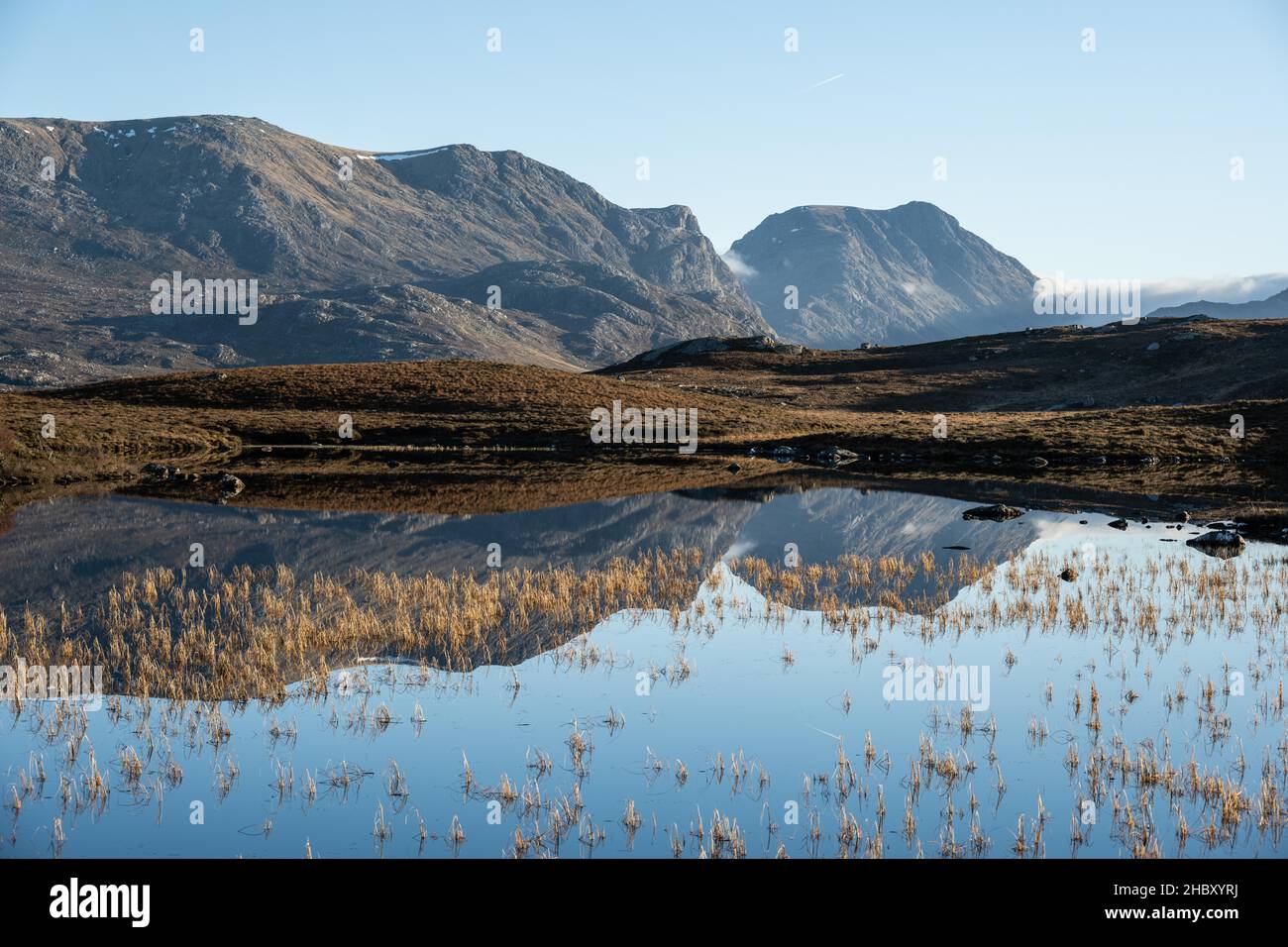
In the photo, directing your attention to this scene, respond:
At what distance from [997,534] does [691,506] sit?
47.2 ft

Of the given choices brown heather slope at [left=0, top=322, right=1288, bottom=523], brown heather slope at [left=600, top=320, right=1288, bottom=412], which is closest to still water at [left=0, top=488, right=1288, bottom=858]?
brown heather slope at [left=0, top=322, right=1288, bottom=523]

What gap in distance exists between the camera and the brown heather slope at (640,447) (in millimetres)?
57531

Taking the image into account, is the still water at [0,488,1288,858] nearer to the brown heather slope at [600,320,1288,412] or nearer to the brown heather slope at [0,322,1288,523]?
the brown heather slope at [0,322,1288,523]

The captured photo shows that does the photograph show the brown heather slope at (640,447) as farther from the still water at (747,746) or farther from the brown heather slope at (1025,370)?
the still water at (747,746)

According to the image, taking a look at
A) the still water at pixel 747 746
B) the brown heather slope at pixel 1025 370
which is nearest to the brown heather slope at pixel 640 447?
the brown heather slope at pixel 1025 370

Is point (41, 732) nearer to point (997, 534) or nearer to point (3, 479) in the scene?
point (997, 534)

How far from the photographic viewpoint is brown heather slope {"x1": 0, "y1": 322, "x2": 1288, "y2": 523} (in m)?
57.5

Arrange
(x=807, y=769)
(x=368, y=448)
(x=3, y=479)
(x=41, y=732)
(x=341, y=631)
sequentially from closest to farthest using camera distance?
(x=807, y=769) < (x=41, y=732) < (x=341, y=631) < (x=3, y=479) < (x=368, y=448)

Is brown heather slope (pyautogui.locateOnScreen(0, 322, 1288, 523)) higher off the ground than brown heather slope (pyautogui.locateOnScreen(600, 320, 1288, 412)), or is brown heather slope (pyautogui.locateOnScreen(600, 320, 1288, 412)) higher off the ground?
brown heather slope (pyautogui.locateOnScreen(600, 320, 1288, 412))

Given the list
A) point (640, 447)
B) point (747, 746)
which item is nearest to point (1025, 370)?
point (640, 447)

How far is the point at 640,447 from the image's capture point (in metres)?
87.1
